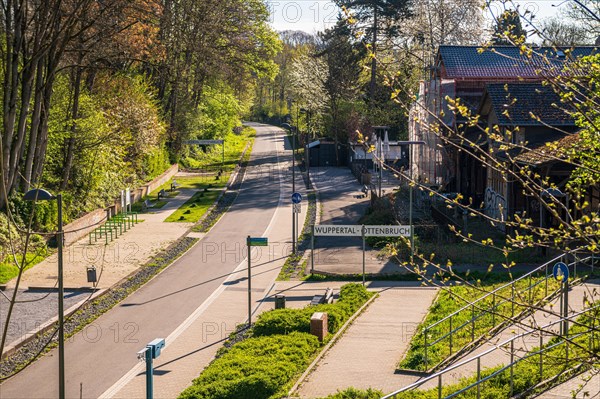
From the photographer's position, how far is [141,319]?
958 inches

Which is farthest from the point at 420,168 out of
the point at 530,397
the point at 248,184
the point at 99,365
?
the point at 530,397

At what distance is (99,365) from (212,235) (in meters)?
19.7

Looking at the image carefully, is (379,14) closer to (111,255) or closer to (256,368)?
(111,255)

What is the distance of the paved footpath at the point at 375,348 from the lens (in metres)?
17.0

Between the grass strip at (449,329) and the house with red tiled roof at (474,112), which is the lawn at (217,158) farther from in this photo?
the grass strip at (449,329)

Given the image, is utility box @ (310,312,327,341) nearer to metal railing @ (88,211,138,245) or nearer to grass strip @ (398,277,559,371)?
grass strip @ (398,277,559,371)

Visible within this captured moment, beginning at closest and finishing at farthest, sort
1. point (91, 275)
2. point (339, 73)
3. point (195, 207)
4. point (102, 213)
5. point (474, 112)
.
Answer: point (91, 275)
point (102, 213)
point (474, 112)
point (195, 207)
point (339, 73)

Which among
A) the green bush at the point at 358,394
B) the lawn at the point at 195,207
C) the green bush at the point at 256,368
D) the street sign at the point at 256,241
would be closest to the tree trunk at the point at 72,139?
the lawn at the point at 195,207

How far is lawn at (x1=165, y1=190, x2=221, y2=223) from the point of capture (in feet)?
144

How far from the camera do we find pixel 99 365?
19.8m

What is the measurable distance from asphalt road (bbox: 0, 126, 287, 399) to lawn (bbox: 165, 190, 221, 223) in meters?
1.68

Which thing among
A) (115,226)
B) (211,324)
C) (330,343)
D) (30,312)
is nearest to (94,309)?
(30,312)

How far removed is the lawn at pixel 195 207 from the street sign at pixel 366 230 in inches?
630

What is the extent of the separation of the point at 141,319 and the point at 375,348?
806 cm
